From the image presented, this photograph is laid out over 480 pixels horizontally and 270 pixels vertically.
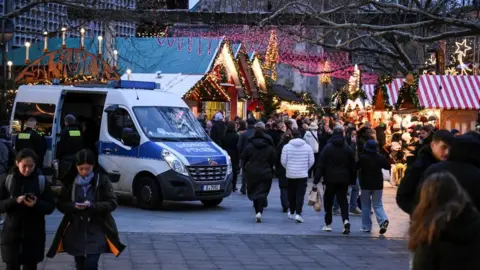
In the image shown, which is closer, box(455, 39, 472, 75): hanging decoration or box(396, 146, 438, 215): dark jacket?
box(396, 146, 438, 215): dark jacket

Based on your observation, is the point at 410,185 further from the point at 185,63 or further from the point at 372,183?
the point at 185,63

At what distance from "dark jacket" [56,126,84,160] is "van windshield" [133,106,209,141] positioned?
1410 millimetres

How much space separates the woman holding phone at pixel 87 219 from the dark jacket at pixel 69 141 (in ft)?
33.3

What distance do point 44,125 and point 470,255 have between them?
15.7 m

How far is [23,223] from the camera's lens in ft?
28.0

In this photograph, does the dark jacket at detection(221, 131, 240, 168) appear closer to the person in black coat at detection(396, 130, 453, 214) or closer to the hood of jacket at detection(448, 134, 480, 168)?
the person in black coat at detection(396, 130, 453, 214)

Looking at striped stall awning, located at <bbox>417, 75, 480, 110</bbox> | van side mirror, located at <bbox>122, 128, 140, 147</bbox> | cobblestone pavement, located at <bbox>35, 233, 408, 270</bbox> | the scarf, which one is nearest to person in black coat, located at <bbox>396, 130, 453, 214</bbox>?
cobblestone pavement, located at <bbox>35, 233, 408, 270</bbox>

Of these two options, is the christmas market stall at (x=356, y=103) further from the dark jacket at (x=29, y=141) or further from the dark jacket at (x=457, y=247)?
the dark jacket at (x=457, y=247)

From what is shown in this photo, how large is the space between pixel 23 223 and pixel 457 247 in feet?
14.5

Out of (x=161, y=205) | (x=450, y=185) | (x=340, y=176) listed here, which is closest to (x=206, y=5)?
(x=161, y=205)

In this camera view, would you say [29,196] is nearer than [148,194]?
Yes

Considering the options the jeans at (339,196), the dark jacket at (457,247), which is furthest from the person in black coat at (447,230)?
the jeans at (339,196)

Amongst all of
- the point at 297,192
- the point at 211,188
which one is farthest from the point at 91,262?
the point at 211,188

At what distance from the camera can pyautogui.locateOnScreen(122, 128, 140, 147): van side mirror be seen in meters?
17.9
